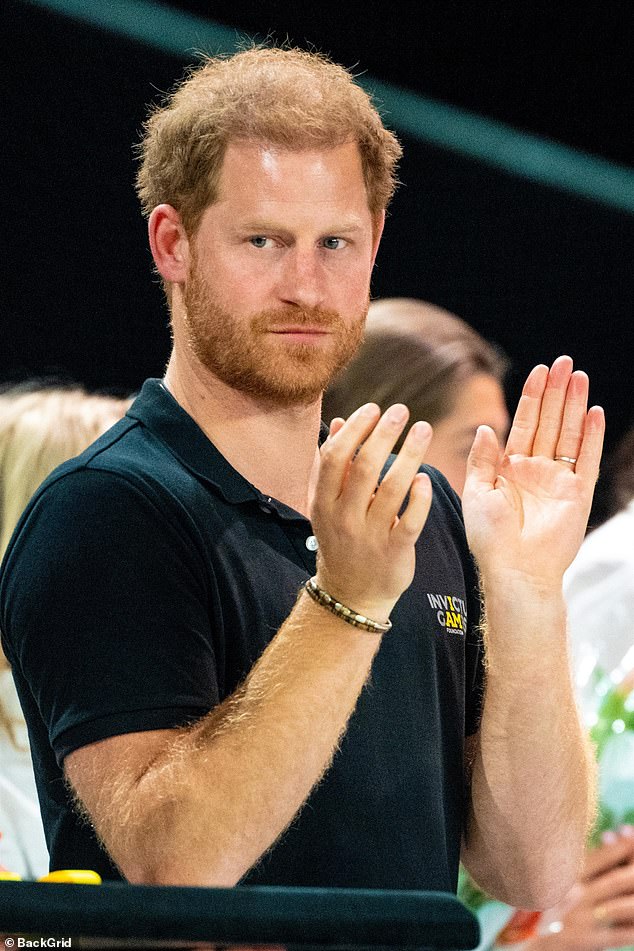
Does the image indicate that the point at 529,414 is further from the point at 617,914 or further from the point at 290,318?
the point at 617,914

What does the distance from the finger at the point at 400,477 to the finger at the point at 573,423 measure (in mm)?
344

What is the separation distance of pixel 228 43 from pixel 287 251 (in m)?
1.48

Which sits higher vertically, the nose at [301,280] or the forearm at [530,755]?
the nose at [301,280]

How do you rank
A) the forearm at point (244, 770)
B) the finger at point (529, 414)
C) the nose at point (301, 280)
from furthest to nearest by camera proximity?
the finger at point (529, 414) < the nose at point (301, 280) < the forearm at point (244, 770)

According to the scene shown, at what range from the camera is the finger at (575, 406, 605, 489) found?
1.49 meters

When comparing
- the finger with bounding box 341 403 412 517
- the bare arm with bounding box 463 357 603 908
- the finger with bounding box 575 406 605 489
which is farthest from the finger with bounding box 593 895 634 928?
the finger with bounding box 341 403 412 517

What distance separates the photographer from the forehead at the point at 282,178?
4.75ft

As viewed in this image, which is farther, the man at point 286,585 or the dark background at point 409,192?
the dark background at point 409,192

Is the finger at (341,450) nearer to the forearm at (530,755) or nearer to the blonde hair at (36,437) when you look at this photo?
the forearm at (530,755)

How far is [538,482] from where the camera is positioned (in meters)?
1.49

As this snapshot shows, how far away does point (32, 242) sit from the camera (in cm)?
265

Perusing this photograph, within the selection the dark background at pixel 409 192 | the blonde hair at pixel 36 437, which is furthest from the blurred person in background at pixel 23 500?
the dark background at pixel 409 192

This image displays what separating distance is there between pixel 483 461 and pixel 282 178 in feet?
1.21

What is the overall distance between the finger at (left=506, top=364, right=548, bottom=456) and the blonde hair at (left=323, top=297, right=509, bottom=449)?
101 cm
